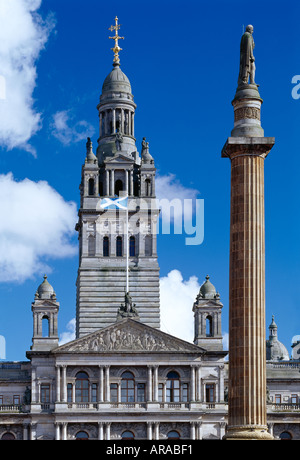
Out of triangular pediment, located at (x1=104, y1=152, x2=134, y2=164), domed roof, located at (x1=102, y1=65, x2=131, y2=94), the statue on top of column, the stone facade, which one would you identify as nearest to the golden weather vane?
domed roof, located at (x1=102, y1=65, x2=131, y2=94)

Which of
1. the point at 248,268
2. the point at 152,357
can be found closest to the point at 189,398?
the point at 152,357

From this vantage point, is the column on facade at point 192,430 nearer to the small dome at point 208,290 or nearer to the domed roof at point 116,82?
the small dome at point 208,290

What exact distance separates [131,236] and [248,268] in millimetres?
75783

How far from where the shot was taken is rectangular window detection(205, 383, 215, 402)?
118625mm

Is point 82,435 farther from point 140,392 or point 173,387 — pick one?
point 173,387

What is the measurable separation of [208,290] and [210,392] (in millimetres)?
10076

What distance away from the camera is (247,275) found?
5519 cm

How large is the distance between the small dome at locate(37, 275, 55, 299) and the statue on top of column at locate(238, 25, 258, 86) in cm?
6694

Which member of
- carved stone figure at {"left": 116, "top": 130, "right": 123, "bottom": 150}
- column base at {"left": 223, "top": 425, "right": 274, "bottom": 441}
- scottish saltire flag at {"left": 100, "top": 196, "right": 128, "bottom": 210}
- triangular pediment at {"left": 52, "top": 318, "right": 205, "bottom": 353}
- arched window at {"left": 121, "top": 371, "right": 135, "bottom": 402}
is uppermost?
carved stone figure at {"left": 116, "top": 130, "right": 123, "bottom": 150}

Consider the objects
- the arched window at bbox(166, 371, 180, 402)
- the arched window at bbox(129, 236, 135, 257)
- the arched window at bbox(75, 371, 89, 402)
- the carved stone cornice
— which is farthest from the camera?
the arched window at bbox(129, 236, 135, 257)

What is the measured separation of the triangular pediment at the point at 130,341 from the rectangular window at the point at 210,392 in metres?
3.45

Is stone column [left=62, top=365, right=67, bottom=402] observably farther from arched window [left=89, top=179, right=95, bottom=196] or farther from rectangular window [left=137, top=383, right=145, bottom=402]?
arched window [left=89, top=179, right=95, bottom=196]

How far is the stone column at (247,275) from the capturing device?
54438mm
